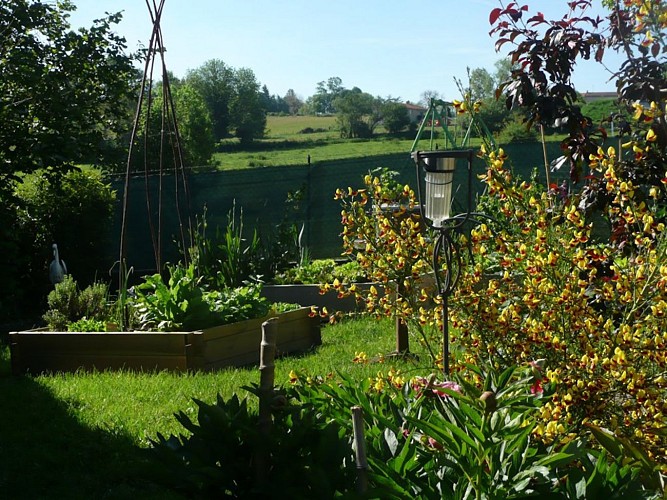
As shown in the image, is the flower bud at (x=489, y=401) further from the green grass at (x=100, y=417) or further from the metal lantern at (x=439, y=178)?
the metal lantern at (x=439, y=178)

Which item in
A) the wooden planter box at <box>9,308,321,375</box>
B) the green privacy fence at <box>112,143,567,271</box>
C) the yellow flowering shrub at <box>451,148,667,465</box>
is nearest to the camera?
the yellow flowering shrub at <box>451,148,667,465</box>

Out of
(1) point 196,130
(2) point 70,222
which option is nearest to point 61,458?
(2) point 70,222

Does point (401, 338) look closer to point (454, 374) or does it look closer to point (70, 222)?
point (454, 374)

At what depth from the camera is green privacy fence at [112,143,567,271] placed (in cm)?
1167

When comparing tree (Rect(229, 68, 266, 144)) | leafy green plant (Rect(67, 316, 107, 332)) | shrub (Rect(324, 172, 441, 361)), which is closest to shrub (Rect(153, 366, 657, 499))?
shrub (Rect(324, 172, 441, 361))

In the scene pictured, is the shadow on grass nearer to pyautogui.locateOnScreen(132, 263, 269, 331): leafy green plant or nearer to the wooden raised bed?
pyautogui.locateOnScreen(132, 263, 269, 331): leafy green plant

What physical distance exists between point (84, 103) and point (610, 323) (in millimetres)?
7884

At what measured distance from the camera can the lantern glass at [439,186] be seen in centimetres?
372

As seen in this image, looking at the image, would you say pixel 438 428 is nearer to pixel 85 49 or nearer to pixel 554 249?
pixel 554 249

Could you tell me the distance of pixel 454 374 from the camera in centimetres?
304

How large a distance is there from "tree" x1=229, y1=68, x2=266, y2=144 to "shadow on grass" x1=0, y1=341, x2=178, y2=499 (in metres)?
46.9

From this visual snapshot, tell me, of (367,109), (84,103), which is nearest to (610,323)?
(84,103)

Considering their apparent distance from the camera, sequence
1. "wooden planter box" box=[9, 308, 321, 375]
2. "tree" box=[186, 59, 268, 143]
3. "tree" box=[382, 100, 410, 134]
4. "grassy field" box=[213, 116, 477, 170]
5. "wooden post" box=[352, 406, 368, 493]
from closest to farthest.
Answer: "wooden post" box=[352, 406, 368, 493] < "wooden planter box" box=[9, 308, 321, 375] < "grassy field" box=[213, 116, 477, 170] < "tree" box=[382, 100, 410, 134] < "tree" box=[186, 59, 268, 143]

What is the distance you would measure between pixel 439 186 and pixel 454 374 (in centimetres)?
104
